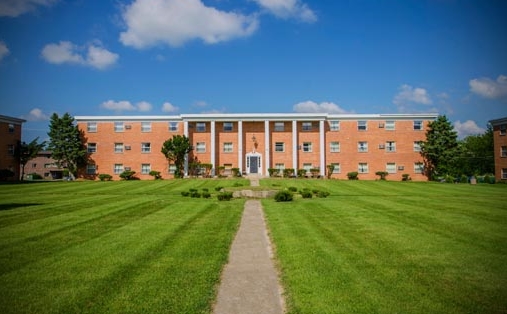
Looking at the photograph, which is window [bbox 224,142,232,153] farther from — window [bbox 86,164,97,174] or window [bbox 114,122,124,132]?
window [bbox 86,164,97,174]

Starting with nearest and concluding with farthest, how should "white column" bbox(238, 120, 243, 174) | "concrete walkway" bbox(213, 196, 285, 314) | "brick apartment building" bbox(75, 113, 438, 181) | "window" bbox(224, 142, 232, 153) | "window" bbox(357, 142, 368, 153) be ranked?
"concrete walkway" bbox(213, 196, 285, 314), "white column" bbox(238, 120, 243, 174), "brick apartment building" bbox(75, 113, 438, 181), "window" bbox(357, 142, 368, 153), "window" bbox(224, 142, 232, 153)

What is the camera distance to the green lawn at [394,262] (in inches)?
215

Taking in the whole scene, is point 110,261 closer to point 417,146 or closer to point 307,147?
point 307,147

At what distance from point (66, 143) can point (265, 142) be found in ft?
88.6

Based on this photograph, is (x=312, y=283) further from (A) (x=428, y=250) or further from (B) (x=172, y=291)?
(A) (x=428, y=250)

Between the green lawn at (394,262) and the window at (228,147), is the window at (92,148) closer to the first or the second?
the window at (228,147)

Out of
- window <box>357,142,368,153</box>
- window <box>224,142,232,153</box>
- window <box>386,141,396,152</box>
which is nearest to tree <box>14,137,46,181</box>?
window <box>224,142,232,153</box>

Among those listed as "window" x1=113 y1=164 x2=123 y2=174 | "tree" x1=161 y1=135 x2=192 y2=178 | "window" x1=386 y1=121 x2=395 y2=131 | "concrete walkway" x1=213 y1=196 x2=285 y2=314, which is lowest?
"concrete walkway" x1=213 y1=196 x2=285 y2=314

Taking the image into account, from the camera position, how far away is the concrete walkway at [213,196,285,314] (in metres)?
5.43

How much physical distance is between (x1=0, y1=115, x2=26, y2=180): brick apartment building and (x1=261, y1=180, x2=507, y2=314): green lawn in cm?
4479

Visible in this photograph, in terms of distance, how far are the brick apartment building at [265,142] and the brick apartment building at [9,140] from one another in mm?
8336

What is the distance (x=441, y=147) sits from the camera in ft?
139

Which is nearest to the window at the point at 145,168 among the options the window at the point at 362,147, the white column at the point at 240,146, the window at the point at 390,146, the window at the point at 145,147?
the window at the point at 145,147

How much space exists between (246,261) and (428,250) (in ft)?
15.9
